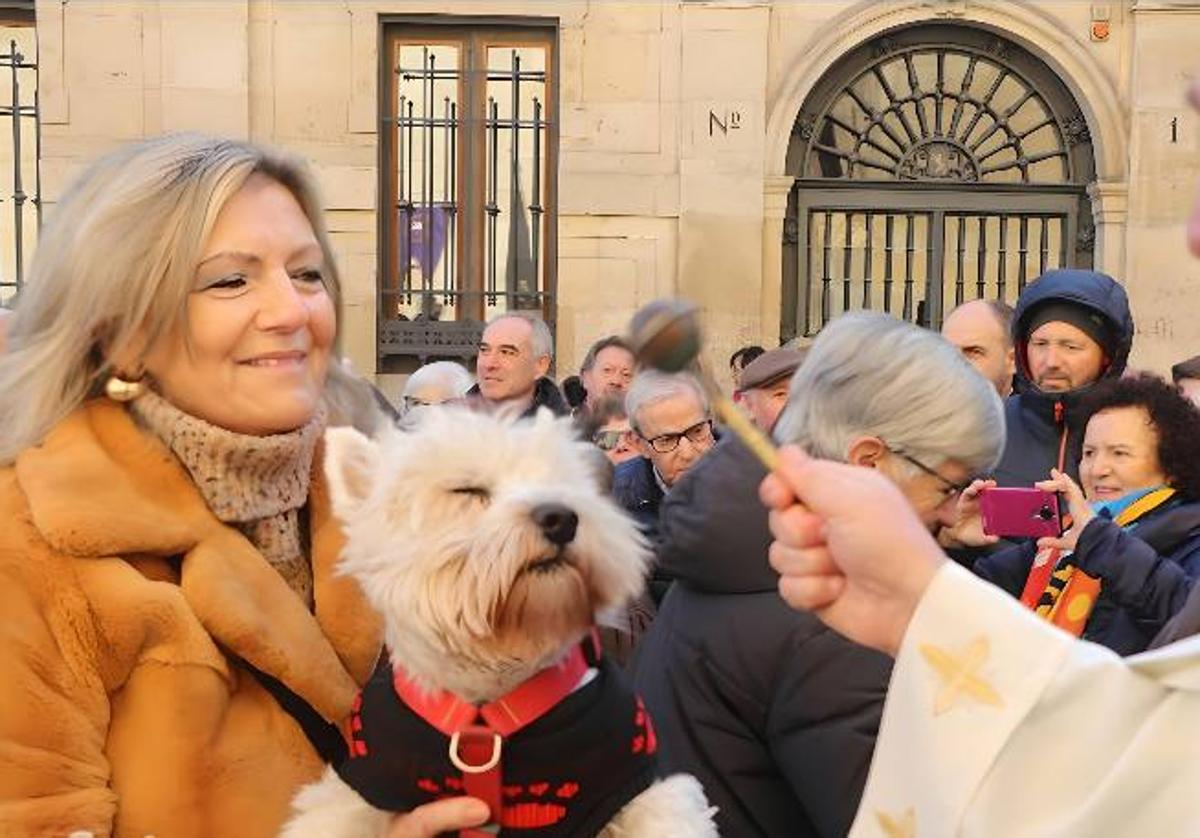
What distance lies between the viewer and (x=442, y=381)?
24.1 feet

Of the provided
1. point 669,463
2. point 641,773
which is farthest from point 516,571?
point 669,463

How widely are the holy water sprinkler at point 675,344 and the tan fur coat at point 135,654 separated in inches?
37.0

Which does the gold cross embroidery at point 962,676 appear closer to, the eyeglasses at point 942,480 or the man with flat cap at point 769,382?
the eyeglasses at point 942,480

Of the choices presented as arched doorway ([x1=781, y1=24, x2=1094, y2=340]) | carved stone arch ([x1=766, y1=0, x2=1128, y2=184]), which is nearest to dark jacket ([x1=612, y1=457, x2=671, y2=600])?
carved stone arch ([x1=766, y1=0, x2=1128, y2=184])

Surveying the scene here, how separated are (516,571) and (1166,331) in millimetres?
10642

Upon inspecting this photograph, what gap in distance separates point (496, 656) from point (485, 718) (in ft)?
0.35

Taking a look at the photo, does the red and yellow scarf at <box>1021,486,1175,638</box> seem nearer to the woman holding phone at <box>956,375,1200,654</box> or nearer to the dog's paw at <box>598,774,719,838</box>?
the woman holding phone at <box>956,375,1200,654</box>

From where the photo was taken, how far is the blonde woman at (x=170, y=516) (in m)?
2.12

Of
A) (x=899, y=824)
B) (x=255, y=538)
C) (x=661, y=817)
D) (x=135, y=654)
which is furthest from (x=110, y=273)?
(x=899, y=824)

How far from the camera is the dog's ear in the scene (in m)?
2.29

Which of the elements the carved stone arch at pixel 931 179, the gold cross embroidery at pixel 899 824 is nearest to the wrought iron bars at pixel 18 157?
the carved stone arch at pixel 931 179

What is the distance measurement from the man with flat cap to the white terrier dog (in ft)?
10.7

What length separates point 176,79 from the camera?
11.4m

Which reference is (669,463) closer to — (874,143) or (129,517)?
(129,517)
